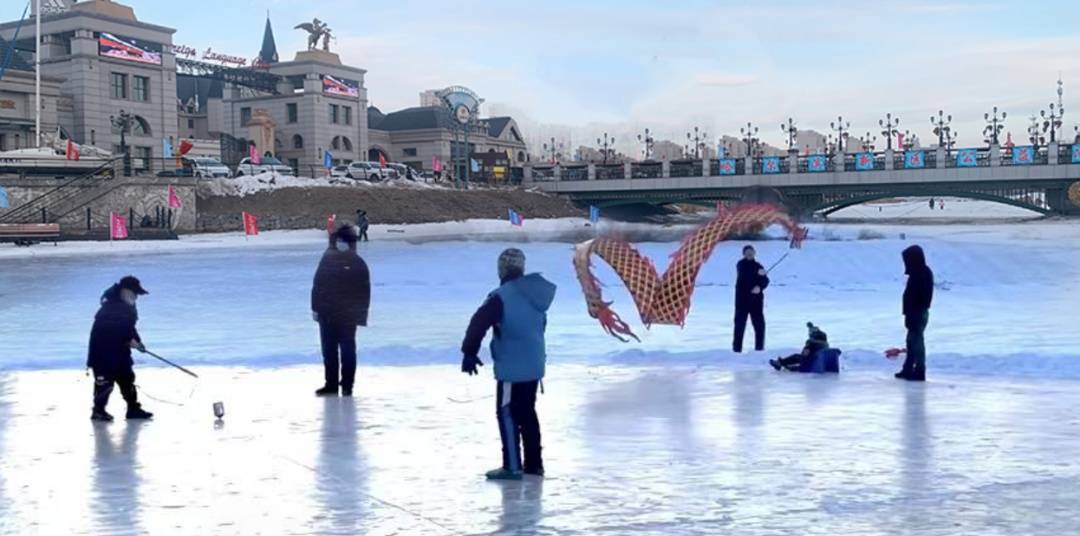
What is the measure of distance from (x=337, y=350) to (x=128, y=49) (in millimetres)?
66742

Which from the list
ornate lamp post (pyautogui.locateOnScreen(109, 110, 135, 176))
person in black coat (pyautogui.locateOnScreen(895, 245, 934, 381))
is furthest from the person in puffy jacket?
ornate lamp post (pyautogui.locateOnScreen(109, 110, 135, 176))

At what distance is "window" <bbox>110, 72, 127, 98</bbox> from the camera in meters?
70.5

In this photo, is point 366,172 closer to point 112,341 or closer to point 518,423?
point 112,341

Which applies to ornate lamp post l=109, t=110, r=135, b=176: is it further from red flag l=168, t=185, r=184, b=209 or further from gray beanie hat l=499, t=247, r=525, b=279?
gray beanie hat l=499, t=247, r=525, b=279

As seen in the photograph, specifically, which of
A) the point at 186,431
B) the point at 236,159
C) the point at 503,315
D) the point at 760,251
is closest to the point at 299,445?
the point at 186,431

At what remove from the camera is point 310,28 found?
9688 cm

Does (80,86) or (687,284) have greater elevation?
(80,86)

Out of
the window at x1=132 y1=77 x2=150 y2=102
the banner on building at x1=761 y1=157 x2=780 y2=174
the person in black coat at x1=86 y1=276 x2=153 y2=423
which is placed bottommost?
the person in black coat at x1=86 y1=276 x2=153 y2=423

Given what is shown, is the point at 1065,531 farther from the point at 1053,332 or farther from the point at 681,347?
the point at 1053,332

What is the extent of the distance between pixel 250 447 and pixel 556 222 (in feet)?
198

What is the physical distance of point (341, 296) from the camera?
35.2 ft

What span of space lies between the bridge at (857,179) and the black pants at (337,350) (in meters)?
60.5

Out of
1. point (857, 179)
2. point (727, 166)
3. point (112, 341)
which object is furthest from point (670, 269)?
point (727, 166)

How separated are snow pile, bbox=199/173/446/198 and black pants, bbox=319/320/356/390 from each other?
165ft
